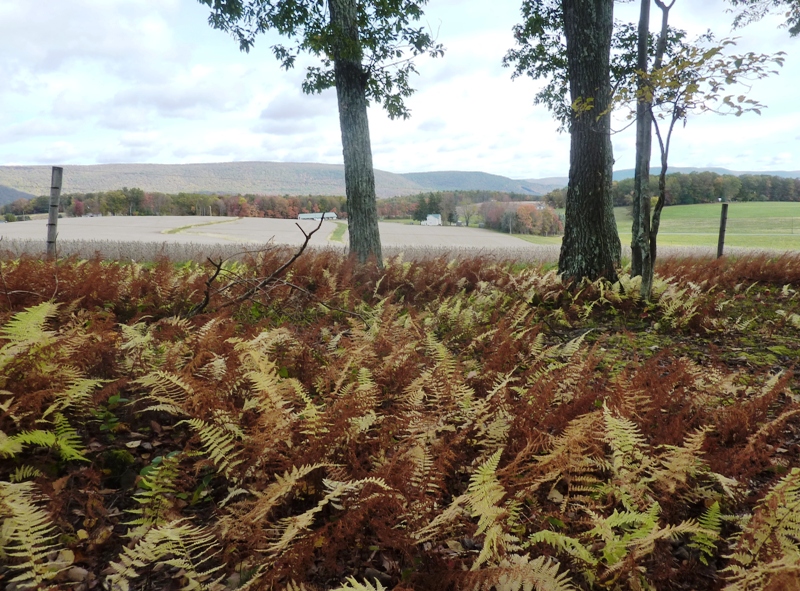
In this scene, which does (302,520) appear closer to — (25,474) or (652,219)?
(25,474)

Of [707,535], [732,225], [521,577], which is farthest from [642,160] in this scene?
[732,225]

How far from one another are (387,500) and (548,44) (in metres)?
12.0

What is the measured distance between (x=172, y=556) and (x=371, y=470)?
87 centimetres

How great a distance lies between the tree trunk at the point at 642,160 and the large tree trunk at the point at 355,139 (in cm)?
389

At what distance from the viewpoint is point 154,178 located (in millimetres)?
79250

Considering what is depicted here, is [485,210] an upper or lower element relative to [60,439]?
upper

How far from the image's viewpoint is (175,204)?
127 ft

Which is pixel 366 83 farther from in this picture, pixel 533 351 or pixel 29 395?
pixel 29 395

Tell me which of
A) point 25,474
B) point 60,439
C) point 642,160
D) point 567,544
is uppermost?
point 642,160

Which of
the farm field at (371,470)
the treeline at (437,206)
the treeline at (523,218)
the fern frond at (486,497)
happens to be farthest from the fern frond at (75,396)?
the treeline at (437,206)

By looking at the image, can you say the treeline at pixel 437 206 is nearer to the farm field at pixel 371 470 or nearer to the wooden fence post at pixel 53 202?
the wooden fence post at pixel 53 202

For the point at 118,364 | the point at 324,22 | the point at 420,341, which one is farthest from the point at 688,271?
the point at 118,364

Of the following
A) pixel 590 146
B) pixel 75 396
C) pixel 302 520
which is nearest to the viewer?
pixel 302 520

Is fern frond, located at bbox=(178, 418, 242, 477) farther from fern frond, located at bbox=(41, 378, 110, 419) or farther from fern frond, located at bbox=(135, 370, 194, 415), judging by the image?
fern frond, located at bbox=(41, 378, 110, 419)
